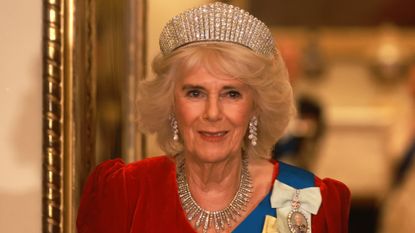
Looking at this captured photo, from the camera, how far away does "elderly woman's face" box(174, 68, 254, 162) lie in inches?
51.5

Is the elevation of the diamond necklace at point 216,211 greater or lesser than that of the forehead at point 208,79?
lesser

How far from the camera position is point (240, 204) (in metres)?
1.42

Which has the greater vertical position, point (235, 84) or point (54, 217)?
point (235, 84)

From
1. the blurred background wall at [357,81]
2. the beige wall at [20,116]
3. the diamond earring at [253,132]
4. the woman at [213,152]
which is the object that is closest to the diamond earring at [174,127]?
the woman at [213,152]

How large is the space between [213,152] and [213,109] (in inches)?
2.6

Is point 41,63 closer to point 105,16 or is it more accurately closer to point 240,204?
point 105,16

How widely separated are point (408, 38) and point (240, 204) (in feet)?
11.4

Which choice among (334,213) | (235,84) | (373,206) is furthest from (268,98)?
(373,206)

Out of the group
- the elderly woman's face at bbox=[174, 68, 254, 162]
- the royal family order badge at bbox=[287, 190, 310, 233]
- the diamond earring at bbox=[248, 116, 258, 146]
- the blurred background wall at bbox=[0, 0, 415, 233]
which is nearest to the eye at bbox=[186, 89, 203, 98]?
the elderly woman's face at bbox=[174, 68, 254, 162]

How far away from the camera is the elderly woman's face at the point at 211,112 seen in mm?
1309

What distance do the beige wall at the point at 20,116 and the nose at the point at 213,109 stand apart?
34cm

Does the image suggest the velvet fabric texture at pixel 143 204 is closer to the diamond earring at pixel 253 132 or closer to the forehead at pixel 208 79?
the diamond earring at pixel 253 132

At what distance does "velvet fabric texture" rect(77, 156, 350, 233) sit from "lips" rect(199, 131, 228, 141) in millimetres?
130

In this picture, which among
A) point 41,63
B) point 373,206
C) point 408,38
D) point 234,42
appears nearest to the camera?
point 234,42
